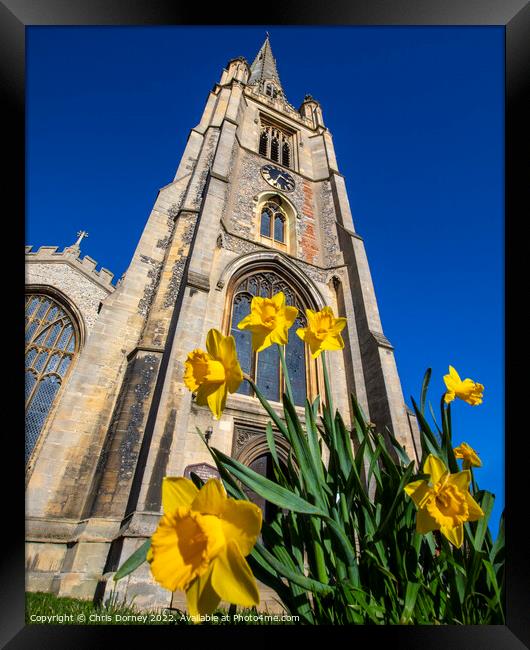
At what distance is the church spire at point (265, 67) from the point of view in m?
24.6

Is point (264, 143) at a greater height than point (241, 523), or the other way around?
point (264, 143)

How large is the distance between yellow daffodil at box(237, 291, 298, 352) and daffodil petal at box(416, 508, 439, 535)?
2.33 ft

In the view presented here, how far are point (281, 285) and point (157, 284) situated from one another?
381 cm

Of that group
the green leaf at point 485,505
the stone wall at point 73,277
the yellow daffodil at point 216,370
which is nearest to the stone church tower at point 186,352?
the stone wall at point 73,277

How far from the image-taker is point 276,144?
665 inches

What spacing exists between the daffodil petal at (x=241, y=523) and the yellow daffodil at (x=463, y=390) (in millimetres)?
1233

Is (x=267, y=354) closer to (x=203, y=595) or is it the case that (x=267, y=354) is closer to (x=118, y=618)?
(x=118, y=618)

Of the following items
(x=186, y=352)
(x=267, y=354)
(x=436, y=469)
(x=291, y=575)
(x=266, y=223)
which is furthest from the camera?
(x=266, y=223)

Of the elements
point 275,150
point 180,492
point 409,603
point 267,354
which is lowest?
point 409,603

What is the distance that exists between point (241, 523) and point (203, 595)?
0.15 meters
